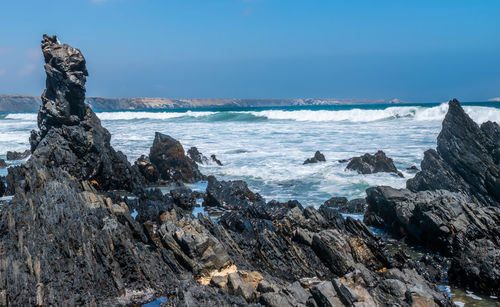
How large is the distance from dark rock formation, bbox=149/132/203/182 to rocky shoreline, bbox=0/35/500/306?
472cm

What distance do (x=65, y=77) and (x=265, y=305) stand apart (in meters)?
12.0

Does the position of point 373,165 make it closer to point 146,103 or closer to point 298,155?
point 298,155

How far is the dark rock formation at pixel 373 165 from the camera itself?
17328mm

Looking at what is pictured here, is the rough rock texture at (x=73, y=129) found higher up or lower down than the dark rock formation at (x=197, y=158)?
higher up

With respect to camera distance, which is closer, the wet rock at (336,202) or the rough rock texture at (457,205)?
the rough rock texture at (457,205)

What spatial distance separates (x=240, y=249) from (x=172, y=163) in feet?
32.3

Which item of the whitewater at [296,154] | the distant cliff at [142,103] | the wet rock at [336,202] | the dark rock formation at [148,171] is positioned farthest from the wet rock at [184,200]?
the distant cliff at [142,103]

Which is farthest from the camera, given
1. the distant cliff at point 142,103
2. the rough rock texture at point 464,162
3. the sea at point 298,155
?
the distant cliff at point 142,103

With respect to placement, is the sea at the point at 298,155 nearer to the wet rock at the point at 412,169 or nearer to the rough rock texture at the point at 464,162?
the wet rock at the point at 412,169

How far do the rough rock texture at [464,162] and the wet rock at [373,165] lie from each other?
449cm

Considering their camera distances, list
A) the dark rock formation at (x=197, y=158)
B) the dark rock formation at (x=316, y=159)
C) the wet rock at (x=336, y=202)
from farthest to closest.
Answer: the dark rock formation at (x=197, y=158), the dark rock formation at (x=316, y=159), the wet rock at (x=336, y=202)

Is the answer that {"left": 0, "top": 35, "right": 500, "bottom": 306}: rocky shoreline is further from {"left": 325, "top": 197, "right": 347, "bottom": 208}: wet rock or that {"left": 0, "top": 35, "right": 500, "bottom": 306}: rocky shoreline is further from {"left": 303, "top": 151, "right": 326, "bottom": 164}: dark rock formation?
{"left": 303, "top": 151, "right": 326, "bottom": 164}: dark rock formation

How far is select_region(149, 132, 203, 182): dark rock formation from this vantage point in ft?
54.9

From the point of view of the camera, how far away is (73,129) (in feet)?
47.0
